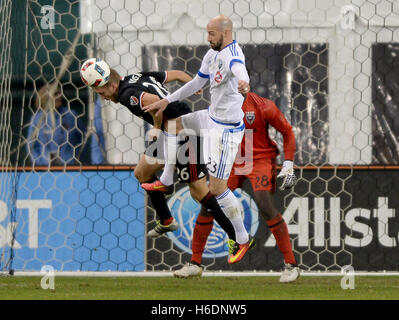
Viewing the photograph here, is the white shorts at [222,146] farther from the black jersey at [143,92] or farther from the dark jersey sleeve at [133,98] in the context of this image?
the dark jersey sleeve at [133,98]

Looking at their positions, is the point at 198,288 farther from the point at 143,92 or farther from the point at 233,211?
the point at 143,92

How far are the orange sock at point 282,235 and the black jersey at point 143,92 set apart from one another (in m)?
1.14

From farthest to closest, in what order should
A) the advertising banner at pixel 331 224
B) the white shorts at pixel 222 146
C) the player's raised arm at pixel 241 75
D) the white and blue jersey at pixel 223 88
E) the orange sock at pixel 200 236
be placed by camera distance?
the advertising banner at pixel 331 224, the orange sock at pixel 200 236, the white shorts at pixel 222 146, the white and blue jersey at pixel 223 88, the player's raised arm at pixel 241 75

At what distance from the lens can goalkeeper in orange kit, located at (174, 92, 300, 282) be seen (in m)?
8.54

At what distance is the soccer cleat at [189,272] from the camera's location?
843cm

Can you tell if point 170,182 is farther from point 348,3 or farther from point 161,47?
point 348,3

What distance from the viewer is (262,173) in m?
8.64

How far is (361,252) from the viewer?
9359mm

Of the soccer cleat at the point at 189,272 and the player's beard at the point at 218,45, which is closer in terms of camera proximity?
the player's beard at the point at 218,45

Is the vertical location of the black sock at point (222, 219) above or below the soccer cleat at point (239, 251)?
above

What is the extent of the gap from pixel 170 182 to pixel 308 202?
1.49m

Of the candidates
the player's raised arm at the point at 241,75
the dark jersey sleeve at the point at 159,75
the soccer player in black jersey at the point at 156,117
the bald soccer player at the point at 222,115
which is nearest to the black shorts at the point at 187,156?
the soccer player in black jersey at the point at 156,117

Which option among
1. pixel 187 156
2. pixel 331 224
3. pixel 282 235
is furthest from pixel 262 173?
pixel 331 224

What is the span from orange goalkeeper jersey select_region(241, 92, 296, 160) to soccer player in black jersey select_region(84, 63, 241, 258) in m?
0.52
